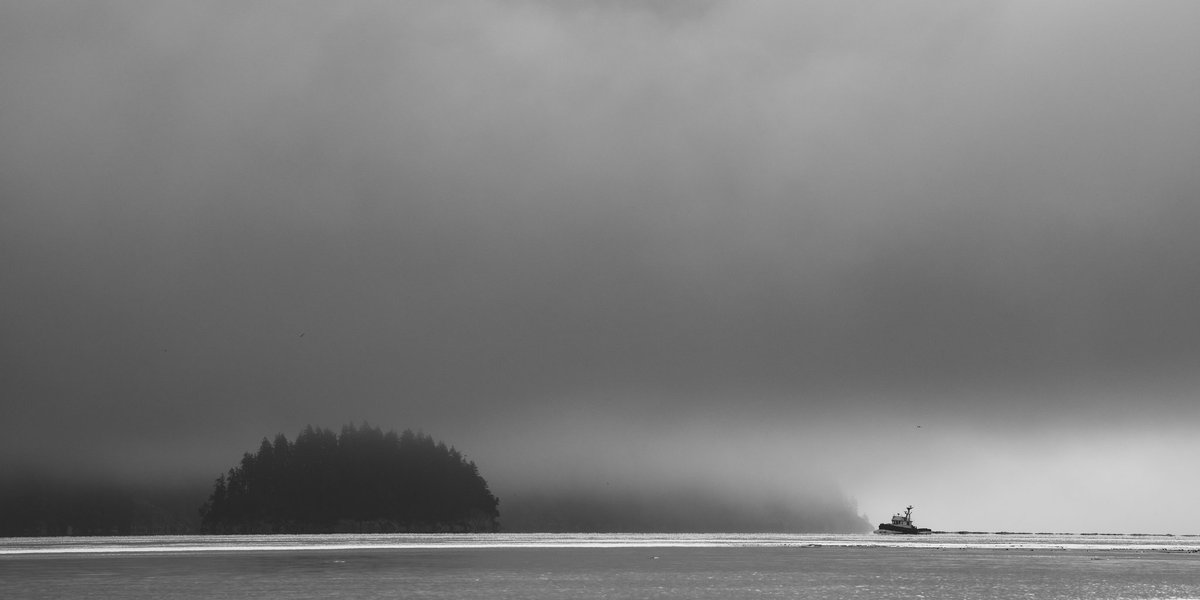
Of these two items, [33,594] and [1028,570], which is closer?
[33,594]

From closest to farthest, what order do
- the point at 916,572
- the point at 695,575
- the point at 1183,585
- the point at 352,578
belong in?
the point at 1183,585 < the point at 352,578 < the point at 695,575 < the point at 916,572

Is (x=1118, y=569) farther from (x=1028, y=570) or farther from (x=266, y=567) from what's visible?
(x=266, y=567)

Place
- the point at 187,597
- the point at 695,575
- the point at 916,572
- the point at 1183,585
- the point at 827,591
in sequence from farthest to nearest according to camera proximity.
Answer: the point at 916,572, the point at 695,575, the point at 1183,585, the point at 827,591, the point at 187,597

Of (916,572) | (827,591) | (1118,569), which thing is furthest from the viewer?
(1118,569)

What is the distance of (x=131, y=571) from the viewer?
129625mm

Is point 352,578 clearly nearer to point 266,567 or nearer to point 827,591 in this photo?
point 266,567

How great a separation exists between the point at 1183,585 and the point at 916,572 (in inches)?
1236

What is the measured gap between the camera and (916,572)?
420ft

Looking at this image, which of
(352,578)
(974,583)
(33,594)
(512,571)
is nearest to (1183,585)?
(974,583)

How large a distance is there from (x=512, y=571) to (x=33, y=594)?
175 ft

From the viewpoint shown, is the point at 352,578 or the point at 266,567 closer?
the point at 352,578

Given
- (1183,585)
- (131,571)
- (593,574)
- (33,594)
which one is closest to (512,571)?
(593,574)

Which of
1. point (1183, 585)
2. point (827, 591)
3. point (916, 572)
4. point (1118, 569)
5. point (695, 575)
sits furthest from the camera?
point (1118, 569)

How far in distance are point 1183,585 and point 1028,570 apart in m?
32.3
